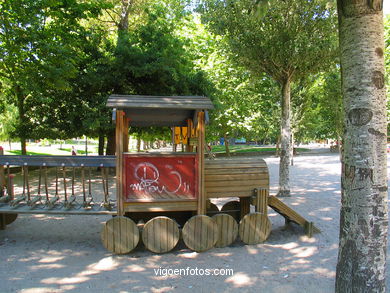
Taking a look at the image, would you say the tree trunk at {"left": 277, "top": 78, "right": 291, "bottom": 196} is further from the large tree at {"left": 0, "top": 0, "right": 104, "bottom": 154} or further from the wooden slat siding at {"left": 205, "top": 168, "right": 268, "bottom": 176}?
the large tree at {"left": 0, "top": 0, "right": 104, "bottom": 154}

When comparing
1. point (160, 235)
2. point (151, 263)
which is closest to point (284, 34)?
point (160, 235)

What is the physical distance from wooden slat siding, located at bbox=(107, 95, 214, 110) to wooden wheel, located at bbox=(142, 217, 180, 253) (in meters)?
2.01

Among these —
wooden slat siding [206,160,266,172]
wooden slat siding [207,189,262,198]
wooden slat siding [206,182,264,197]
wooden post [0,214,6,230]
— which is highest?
wooden slat siding [206,160,266,172]

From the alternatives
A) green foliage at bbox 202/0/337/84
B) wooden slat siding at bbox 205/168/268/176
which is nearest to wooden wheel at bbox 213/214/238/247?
wooden slat siding at bbox 205/168/268/176

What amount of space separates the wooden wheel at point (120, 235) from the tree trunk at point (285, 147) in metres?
6.52

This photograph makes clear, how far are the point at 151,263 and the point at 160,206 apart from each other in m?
0.99

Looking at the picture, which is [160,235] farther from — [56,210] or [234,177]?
[56,210]

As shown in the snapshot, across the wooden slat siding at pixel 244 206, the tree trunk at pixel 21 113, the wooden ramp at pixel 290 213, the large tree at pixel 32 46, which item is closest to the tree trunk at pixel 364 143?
the wooden ramp at pixel 290 213

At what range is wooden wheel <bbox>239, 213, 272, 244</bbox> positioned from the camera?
5.98 metres

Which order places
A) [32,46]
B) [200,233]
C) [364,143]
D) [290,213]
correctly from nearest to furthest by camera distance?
1. [364,143]
2. [200,233]
3. [290,213]
4. [32,46]

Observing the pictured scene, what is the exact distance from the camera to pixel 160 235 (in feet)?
18.2

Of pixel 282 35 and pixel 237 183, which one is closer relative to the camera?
pixel 237 183

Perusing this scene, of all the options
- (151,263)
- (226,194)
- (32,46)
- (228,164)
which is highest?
(32,46)

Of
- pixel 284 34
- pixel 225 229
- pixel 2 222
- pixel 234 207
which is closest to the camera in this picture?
pixel 225 229
